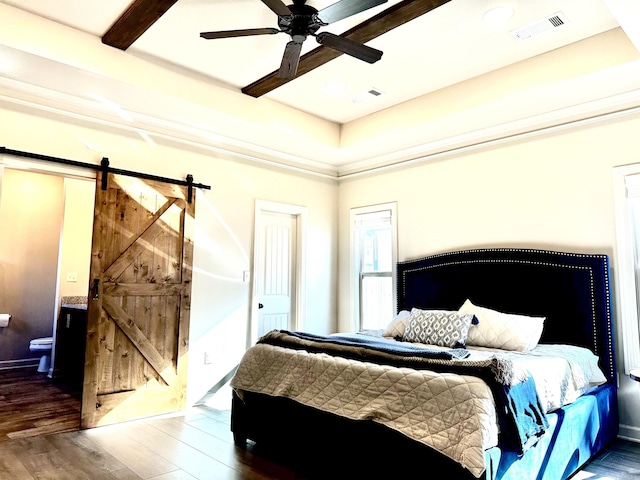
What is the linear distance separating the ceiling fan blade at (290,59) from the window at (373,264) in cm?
251

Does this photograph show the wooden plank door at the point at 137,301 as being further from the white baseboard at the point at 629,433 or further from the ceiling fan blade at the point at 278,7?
the white baseboard at the point at 629,433

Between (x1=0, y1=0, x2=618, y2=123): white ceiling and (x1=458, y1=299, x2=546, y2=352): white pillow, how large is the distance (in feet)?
6.73

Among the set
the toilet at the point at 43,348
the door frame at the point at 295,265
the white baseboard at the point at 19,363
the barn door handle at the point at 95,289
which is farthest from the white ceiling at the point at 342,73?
the white baseboard at the point at 19,363

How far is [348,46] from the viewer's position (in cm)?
278

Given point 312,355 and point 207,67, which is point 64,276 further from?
point 312,355

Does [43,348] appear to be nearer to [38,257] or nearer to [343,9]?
[38,257]

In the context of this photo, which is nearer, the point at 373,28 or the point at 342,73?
the point at 373,28

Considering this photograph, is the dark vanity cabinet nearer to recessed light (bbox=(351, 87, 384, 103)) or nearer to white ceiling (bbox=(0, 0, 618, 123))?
white ceiling (bbox=(0, 0, 618, 123))

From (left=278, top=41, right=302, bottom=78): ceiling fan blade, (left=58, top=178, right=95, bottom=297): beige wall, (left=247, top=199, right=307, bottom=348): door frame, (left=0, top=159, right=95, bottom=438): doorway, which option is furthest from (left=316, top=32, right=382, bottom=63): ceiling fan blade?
(left=0, top=159, right=95, bottom=438): doorway

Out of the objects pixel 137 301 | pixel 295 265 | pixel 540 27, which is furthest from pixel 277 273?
pixel 540 27

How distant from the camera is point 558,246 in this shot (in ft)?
12.8

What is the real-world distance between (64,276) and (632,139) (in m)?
6.53

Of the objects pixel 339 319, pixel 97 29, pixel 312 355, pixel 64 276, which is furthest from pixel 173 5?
pixel 64 276

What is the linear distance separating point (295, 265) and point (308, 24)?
3.21 meters
